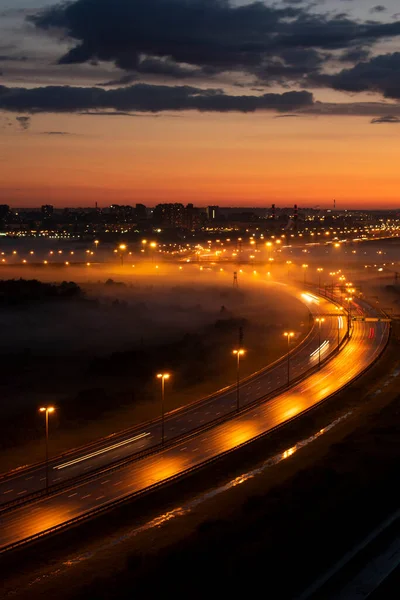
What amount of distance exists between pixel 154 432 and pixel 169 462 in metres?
4.86

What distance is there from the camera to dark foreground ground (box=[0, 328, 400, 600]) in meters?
24.2

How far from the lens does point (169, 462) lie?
34.3 metres

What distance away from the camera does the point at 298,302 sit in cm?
9838

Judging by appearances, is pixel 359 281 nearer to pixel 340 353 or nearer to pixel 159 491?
pixel 340 353

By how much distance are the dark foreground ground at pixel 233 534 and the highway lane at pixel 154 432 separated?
394cm

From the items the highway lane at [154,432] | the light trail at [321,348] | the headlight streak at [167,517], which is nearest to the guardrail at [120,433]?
the highway lane at [154,432]

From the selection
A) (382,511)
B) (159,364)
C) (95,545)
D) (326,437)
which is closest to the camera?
(95,545)

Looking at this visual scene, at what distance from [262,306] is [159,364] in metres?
36.8

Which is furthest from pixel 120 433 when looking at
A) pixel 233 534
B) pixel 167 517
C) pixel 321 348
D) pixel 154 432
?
pixel 321 348

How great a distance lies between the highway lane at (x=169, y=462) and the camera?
28141mm

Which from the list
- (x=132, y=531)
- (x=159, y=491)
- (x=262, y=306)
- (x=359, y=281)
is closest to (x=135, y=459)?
(x=159, y=491)

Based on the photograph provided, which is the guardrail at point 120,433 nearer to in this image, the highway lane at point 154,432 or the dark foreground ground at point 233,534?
the highway lane at point 154,432

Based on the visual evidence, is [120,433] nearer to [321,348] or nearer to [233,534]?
[233,534]

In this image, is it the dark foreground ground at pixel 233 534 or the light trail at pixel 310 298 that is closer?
the dark foreground ground at pixel 233 534
